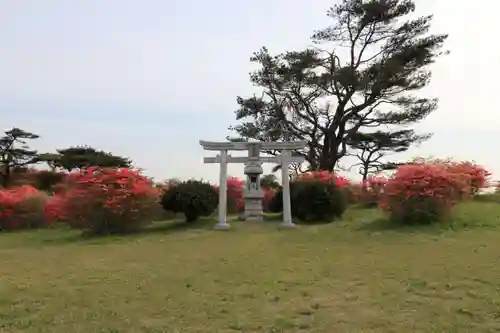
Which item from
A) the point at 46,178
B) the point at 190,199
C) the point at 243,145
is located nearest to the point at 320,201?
the point at 243,145

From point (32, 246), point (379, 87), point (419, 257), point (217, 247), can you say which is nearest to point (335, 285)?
point (419, 257)

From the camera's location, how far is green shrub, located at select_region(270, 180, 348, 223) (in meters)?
14.6

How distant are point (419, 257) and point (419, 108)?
14.5m

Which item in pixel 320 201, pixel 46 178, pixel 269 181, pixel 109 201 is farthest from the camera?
pixel 46 178

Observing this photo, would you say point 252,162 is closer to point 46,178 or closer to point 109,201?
point 109,201

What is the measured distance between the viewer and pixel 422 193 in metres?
A: 12.4

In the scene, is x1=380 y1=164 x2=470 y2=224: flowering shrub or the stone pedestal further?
the stone pedestal

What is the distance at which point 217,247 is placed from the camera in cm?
1052

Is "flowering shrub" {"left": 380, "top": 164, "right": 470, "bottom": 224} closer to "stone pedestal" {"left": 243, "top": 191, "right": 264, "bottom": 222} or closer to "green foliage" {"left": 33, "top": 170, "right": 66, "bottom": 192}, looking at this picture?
"stone pedestal" {"left": 243, "top": 191, "right": 264, "bottom": 222}

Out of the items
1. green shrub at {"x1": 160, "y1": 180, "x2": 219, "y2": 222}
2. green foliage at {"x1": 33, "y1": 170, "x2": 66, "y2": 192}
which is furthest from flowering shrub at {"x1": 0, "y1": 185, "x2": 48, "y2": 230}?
green foliage at {"x1": 33, "y1": 170, "x2": 66, "y2": 192}

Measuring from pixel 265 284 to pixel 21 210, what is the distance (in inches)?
446

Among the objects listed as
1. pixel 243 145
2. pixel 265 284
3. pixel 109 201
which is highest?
pixel 243 145

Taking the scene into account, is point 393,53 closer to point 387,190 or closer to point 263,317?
point 387,190

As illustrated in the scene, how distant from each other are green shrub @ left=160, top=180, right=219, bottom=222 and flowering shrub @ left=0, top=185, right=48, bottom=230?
4.16 m
